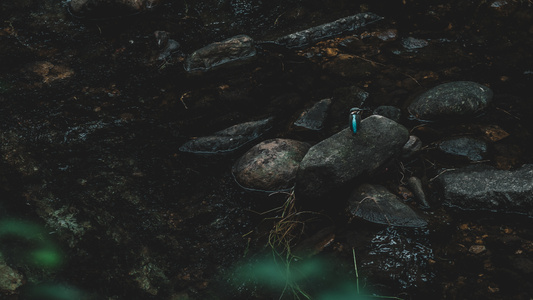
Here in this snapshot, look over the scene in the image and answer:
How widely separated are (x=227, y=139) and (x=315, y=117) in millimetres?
883

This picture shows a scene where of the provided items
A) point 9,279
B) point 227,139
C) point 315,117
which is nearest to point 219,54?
point 227,139

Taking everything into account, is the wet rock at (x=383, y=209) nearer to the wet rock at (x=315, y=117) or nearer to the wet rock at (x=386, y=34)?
the wet rock at (x=315, y=117)

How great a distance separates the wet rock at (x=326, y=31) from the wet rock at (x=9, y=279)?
3.77 metres

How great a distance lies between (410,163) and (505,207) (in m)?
0.79

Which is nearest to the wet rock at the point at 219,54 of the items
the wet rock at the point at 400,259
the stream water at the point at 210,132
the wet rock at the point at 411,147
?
the stream water at the point at 210,132

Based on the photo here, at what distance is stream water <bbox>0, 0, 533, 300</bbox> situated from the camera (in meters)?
3.06

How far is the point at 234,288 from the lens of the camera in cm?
303

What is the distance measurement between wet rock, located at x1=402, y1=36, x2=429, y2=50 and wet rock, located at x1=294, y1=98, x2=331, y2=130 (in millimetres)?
1415

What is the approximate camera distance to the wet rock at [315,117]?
4223 mm

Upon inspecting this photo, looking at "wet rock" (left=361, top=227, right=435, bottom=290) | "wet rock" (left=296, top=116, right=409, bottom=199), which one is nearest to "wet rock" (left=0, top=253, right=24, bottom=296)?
"wet rock" (left=296, top=116, right=409, bottom=199)

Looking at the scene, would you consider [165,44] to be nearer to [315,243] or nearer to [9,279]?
[9,279]

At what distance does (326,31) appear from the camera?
5.52 metres

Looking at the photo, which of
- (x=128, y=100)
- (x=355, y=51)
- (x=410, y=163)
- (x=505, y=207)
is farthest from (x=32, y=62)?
(x=505, y=207)

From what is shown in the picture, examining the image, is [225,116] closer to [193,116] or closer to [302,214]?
[193,116]
